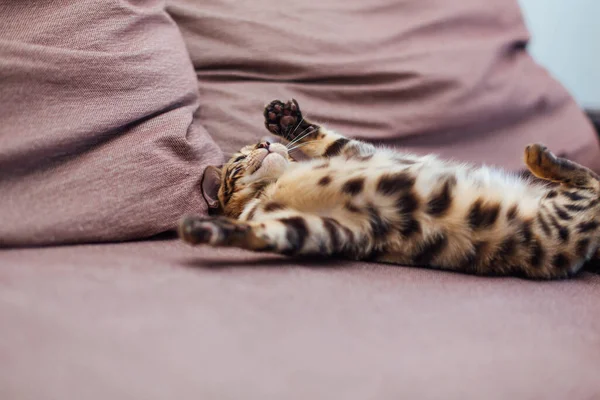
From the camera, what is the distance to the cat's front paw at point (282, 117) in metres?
1.58

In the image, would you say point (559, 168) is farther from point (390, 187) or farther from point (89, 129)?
point (89, 129)

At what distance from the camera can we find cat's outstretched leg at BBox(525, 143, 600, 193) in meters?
1.47

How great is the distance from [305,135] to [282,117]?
76 millimetres

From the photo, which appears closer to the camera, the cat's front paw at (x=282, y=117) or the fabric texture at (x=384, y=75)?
the cat's front paw at (x=282, y=117)

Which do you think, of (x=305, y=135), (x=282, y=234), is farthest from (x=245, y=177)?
(x=282, y=234)

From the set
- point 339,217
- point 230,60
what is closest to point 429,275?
point 339,217

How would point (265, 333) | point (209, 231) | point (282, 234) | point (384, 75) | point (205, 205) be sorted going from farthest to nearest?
point (384, 75), point (205, 205), point (282, 234), point (209, 231), point (265, 333)

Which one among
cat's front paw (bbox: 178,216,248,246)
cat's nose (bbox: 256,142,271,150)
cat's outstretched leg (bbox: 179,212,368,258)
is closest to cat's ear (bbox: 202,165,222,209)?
cat's nose (bbox: 256,142,271,150)

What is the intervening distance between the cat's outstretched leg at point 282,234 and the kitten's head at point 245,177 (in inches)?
7.9

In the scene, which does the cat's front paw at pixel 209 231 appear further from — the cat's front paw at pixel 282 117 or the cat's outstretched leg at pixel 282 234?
the cat's front paw at pixel 282 117

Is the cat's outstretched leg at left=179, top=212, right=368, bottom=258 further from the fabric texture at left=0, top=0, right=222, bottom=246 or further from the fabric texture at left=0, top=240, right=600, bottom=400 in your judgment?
the fabric texture at left=0, top=0, right=222, bottom=246

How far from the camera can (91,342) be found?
82cm

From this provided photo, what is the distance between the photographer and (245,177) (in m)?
1.53

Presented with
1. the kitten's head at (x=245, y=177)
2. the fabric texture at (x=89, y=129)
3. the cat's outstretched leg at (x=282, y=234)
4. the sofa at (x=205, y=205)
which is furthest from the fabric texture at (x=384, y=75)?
the cat's outstretched leg at (x=282, y=234)
